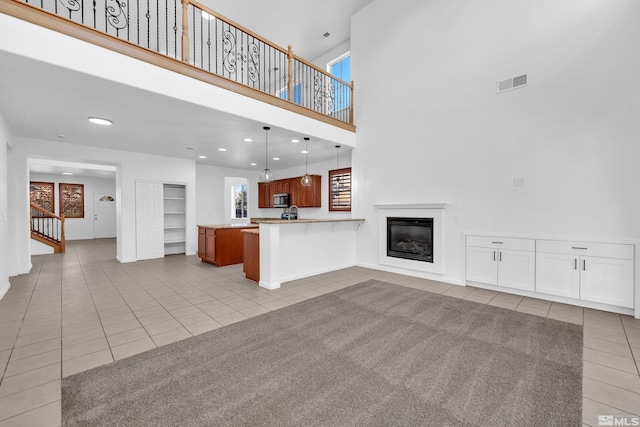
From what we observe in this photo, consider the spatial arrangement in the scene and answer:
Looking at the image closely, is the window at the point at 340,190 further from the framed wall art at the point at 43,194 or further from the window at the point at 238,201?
the framed wall art at the point at 43,194

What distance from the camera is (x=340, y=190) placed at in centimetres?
755

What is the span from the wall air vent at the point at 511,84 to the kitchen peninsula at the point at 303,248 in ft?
11.0

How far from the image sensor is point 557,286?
3.70m

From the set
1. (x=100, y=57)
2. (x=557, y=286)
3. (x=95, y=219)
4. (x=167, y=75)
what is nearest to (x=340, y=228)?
(x=557, y=286)

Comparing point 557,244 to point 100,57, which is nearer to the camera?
point 100,57

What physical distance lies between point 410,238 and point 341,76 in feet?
17.1

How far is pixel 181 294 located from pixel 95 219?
36.8 feet

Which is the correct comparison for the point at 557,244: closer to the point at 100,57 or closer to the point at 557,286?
the point at 557,286

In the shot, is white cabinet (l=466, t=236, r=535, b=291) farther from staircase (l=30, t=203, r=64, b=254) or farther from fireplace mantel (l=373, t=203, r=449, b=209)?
staircase (l=30, t=203, r=64, b=254)

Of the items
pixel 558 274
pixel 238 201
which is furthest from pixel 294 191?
pixel 558 274

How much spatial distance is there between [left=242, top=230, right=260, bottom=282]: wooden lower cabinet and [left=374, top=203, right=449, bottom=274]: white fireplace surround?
2.59 m

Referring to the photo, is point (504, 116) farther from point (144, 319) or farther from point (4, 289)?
point (4, 289)

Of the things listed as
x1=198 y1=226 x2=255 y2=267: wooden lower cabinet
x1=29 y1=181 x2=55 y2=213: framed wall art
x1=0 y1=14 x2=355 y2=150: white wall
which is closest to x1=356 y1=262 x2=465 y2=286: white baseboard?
x1=198 y1=226 x2=255 y2=267: wooden lower cabinet

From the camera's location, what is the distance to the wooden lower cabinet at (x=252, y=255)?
473 centimetres
